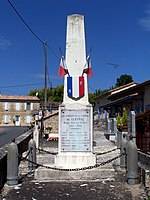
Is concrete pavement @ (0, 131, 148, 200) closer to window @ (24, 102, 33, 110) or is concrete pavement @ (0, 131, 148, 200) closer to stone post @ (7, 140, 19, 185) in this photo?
stone post @ (7, 140, 19, 185)

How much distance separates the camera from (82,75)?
9.09 metres

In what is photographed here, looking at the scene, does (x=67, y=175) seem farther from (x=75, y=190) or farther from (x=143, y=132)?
(x=143, y=132)

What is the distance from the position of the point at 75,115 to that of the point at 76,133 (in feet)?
1.59

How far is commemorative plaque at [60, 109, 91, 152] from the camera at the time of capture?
28.6 ft

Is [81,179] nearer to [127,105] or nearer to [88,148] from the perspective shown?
[88,148]

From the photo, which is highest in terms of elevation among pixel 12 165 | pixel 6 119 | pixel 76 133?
pixel 6 119

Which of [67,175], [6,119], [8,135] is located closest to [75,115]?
[67,175]

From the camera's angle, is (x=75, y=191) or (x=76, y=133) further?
(x=76, y=133)

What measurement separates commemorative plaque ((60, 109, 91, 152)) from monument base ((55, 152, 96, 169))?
133 mm

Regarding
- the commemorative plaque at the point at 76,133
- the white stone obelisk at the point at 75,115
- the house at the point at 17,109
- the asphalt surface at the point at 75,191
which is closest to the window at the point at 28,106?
the house at the point at 17,109

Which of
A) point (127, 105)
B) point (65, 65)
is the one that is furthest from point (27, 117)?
point (65, 65)

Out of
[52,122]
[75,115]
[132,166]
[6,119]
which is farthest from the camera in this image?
[6,119]

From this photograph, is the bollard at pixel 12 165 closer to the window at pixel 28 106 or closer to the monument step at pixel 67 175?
the monument step at pixel 67 175

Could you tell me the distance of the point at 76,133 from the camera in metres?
8.73
